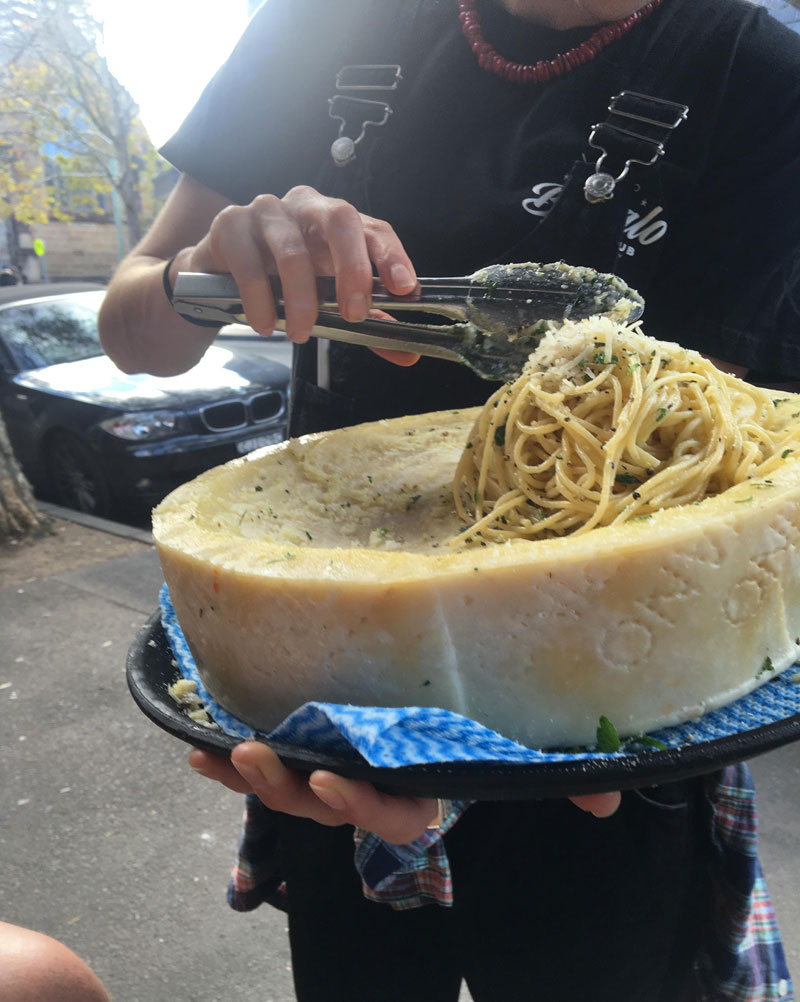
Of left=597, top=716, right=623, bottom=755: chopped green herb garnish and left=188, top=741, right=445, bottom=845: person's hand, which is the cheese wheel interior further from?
left=188, top=741, right=445, bottom=845: person's hand

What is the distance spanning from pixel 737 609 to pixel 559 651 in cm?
31

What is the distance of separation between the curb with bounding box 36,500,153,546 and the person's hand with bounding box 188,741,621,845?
5908 mm

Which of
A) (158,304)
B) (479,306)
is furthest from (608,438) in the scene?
(158,304)

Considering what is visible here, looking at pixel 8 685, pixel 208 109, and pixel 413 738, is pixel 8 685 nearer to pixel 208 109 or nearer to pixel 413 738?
pixel 208 109

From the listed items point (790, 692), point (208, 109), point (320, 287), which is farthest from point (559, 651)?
point (208, 109)

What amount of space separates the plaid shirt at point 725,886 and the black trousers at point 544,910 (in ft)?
0.13

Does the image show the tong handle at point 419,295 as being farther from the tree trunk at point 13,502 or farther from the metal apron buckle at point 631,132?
the tree trunk at point 13,502

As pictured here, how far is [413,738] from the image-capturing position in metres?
1.11

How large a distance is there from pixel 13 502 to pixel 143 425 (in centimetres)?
125

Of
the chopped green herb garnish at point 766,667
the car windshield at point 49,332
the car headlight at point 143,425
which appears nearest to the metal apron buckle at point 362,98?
the chopped green herb garnish at point 766,667

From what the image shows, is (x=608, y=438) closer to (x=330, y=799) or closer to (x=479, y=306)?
(x=479, y=306)

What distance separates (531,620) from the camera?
1182mm

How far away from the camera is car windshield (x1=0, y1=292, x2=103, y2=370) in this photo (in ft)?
27.5

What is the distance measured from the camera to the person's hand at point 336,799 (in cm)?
120
